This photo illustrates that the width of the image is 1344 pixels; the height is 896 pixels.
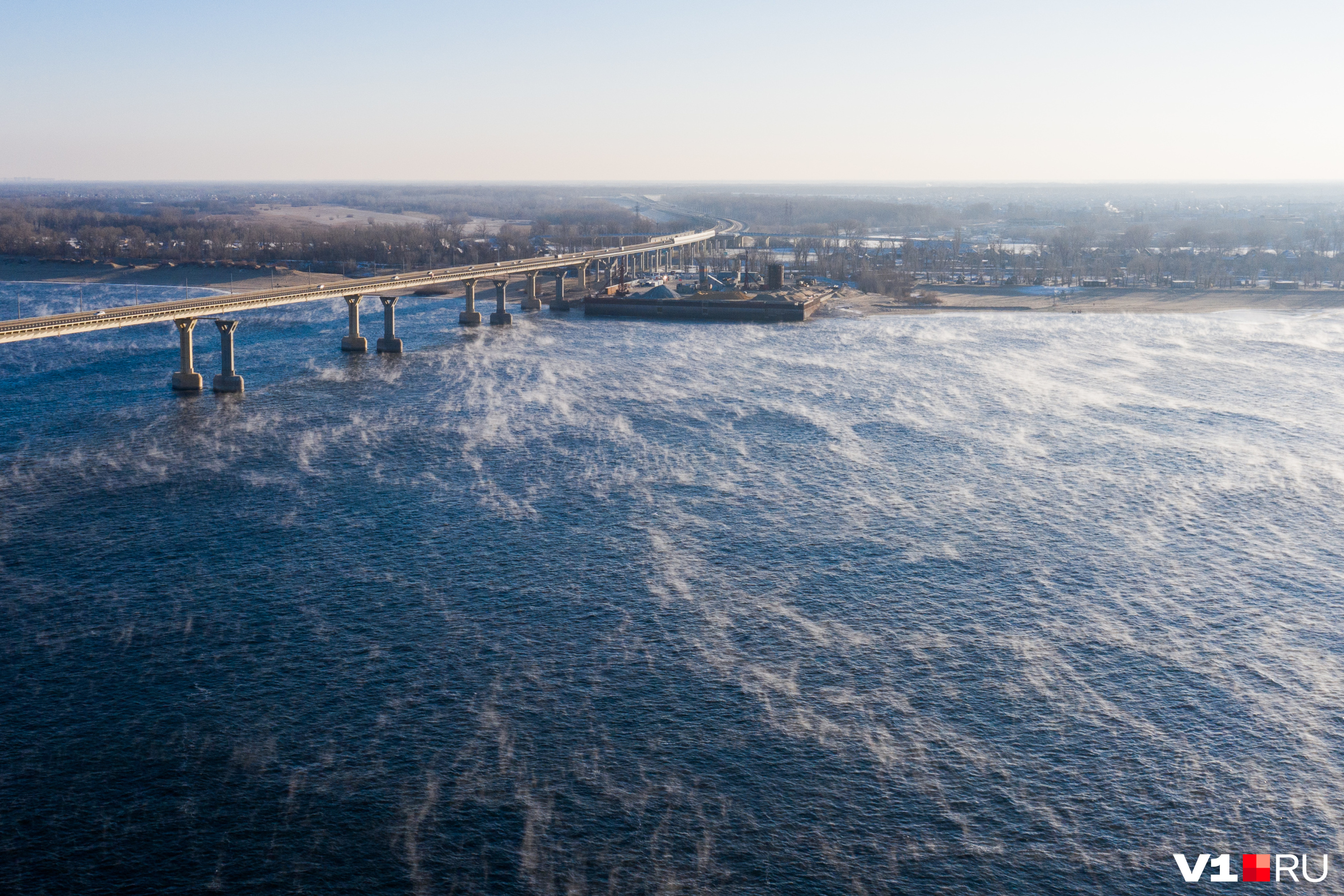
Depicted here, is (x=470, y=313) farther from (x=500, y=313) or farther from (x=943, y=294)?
(x=943, y=294)

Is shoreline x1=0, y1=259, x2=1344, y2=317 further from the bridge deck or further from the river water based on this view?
the river water

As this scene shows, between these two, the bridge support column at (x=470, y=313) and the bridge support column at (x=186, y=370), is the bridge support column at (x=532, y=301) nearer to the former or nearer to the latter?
the bridge support column at (x=470, y=313)

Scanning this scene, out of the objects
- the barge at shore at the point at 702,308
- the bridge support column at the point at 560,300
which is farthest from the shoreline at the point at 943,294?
the bridge support column at the point at 560,300

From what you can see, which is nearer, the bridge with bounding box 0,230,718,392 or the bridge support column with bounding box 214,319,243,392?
the bridge with bounding box 0,230,718,392

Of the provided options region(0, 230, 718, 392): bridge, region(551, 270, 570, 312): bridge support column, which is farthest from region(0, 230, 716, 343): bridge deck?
region(551, 270, 570, 312): bridge support column

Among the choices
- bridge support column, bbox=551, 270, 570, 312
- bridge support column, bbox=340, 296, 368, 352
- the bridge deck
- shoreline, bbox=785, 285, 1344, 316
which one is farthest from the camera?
bridge support column, bbox=551, 270, 570, 312

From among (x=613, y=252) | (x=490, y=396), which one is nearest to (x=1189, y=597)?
(x=490, y=396)

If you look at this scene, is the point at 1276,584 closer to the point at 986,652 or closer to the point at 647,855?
the point at 986,652

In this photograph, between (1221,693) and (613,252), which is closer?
(1221,693)
